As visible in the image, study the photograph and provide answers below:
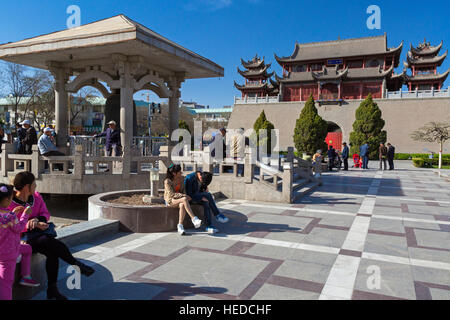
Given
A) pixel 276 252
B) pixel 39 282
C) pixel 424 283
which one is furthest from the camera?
pixel 276 252

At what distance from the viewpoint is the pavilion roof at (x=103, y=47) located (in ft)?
28.9

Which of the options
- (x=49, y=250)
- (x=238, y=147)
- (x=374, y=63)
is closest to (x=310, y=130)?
(x=374, y=63)

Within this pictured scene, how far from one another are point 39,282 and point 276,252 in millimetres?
2886

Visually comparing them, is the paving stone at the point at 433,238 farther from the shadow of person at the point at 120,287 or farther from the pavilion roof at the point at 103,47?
the pavilion roof at the point at 103,47

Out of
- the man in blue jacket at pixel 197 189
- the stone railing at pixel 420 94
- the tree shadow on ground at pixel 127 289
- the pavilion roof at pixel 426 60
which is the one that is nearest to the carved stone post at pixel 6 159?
the man in blue jacket at pixel 197 189

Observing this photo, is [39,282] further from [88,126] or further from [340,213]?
[88,126]

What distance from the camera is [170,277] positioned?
12.3ft

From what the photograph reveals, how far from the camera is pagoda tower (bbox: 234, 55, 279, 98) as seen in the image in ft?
152

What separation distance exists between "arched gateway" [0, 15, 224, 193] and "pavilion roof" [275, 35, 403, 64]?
34319 mm

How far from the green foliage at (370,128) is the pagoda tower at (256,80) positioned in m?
19.3

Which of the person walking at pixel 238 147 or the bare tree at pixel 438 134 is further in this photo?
the bare tree at pixel 438 134

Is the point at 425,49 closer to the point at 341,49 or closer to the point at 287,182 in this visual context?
the point at 341,49

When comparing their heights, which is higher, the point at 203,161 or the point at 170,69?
the point at 170,69
